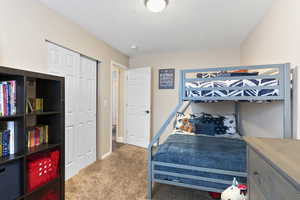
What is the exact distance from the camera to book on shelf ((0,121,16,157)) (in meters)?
1.13

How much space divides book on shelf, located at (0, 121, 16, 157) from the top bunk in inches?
62.2

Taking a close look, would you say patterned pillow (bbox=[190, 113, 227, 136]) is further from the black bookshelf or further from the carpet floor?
the black bookshelf

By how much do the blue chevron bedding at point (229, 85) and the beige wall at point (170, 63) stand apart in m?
1.88

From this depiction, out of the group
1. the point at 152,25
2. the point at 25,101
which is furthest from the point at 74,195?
the point at 152,25

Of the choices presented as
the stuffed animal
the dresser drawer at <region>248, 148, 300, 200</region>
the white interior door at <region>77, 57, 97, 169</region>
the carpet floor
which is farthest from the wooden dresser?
the white interior door at <region>77, 57, 97, 169</region>

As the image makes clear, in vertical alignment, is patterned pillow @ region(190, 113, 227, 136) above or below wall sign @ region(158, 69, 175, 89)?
below

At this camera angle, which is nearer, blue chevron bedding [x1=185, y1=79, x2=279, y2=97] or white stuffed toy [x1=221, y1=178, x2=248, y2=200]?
white stuffed toy [x1=221, y1=178, x2=248, y2=200]

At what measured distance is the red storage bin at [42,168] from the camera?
1.29 meters

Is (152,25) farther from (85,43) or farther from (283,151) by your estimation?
(283,151)

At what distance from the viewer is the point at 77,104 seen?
2.28 metres

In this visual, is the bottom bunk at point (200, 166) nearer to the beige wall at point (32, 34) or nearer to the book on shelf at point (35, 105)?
the book on shelf at point (35, 105)

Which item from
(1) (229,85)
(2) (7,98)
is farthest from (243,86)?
(2) (7,98)

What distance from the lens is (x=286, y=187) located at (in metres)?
0.48

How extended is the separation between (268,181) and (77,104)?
238 cm
